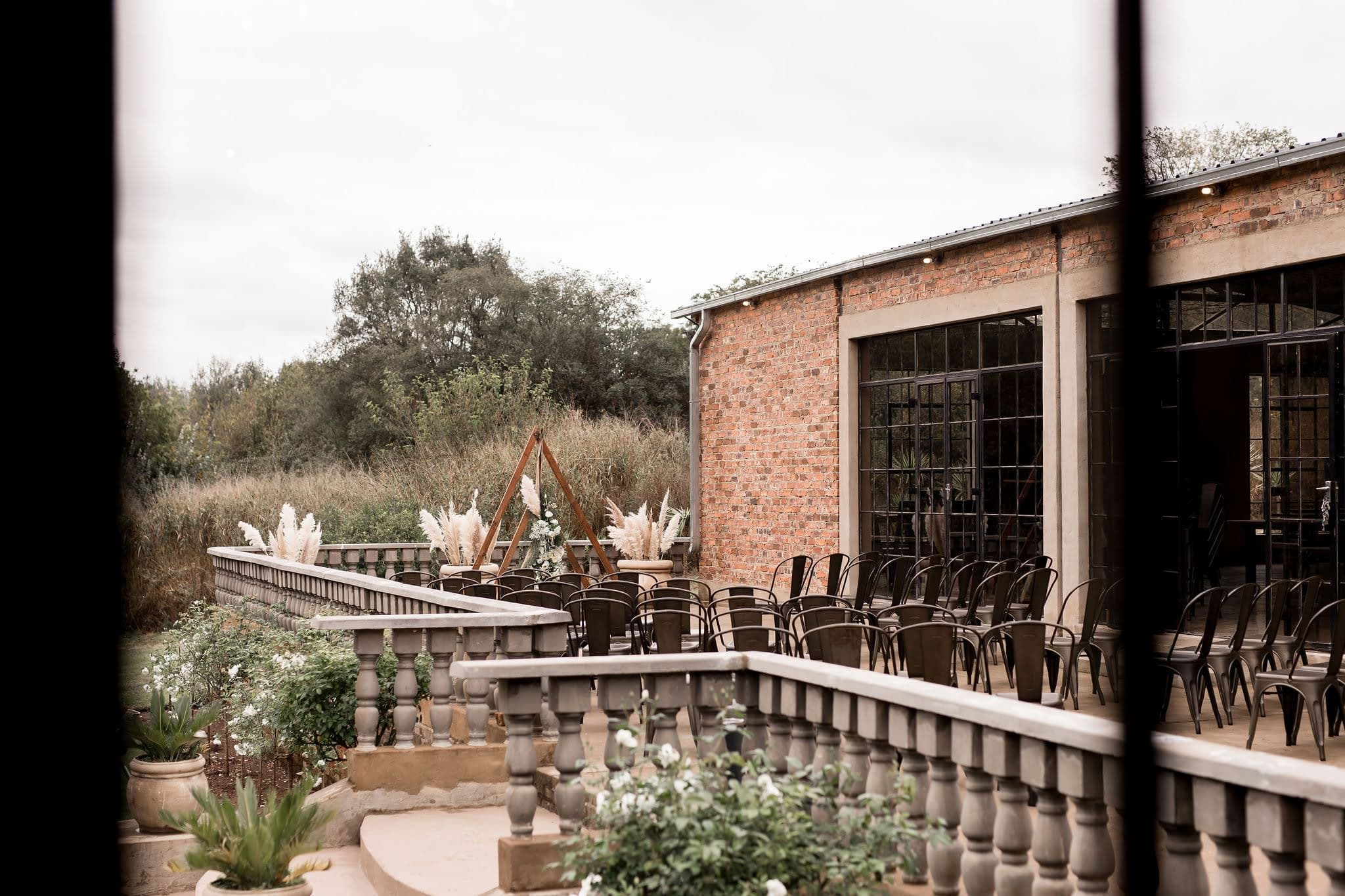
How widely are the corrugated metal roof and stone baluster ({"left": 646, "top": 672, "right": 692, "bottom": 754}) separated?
6.85 ft

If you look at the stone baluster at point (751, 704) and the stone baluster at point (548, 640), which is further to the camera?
the stone baluster at point (548, 640)

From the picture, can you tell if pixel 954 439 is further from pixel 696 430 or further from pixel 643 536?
pixel 696 430

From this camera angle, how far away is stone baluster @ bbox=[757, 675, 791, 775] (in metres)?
3.64

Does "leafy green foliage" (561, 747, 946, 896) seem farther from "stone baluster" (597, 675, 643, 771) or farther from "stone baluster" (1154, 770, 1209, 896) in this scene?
"stone baluster" (1154, 770, 1209, 896)

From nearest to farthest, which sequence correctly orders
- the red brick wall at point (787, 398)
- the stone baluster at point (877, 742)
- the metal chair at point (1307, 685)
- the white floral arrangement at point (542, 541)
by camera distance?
1. the stone baluster at point (877, 742)
2. the metal chair at point (1307, 685)
3. the red brick wall at point (787, 398)
4. the white floral arrangement at point (542, 541)

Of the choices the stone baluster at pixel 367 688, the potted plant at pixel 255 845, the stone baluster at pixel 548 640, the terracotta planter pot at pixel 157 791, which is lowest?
the terracotta planter pot at pixel 157 791

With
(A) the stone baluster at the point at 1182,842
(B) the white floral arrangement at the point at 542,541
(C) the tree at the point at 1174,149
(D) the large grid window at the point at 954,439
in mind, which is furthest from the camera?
(B) the white floral arrangement at the point at 542,541

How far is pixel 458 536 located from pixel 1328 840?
10.6 m

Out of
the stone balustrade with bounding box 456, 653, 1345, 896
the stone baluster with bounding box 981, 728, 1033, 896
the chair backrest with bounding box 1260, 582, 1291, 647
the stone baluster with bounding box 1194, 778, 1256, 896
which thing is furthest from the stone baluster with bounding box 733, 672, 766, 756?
the chair backrest with bounding box 1260, 582, 1291, 647

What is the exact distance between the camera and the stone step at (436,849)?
4273 mm

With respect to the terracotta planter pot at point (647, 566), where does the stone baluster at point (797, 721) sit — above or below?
above

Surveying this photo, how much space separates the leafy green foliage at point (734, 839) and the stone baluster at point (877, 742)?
0.09 m

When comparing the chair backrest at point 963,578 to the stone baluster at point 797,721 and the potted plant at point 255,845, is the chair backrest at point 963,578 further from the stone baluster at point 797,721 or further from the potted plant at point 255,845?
the potted plant at point 255,845

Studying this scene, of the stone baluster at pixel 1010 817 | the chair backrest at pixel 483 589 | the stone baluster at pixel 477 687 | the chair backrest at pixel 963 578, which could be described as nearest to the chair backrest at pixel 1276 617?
the chair backrest at pixel 963 578
